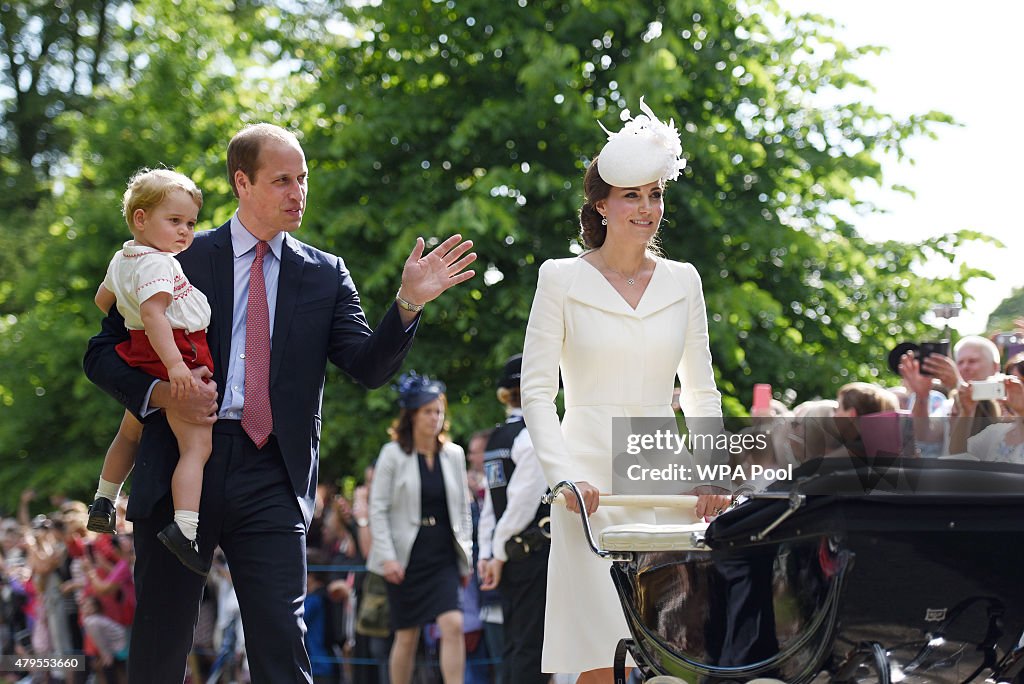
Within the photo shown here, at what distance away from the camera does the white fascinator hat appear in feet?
15.9

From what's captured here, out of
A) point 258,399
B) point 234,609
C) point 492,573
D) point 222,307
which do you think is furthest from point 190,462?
point 234,609

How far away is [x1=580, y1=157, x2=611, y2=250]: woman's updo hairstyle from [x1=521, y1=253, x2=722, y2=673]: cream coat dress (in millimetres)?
252

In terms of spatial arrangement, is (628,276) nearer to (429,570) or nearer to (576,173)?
(429,570)

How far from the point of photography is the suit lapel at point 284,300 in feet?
15.0

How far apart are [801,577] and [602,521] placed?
1174mm

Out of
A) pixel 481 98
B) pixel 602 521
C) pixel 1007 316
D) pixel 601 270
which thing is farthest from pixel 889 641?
pixel 481 98

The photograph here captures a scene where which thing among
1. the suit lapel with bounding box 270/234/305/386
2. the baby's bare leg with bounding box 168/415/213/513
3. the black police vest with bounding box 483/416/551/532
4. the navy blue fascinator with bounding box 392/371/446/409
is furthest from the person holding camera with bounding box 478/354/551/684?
the baby's bare leg with bounding box 168/415/213/513

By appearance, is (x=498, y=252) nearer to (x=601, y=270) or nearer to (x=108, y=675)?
(x=108, y=675)

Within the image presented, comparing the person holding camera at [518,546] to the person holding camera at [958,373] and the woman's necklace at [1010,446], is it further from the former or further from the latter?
the woman's necklace at [1010,446]

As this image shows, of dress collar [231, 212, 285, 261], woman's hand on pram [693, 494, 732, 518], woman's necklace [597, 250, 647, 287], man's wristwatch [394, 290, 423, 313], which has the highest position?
dress collar [231, 212, 285, 261]

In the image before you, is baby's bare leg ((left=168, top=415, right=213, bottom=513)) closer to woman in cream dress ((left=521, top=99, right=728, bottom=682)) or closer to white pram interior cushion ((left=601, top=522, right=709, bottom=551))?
woman in cream dress ((left=521, top=99, right=728, bottom=682))

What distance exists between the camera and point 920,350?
6395mm

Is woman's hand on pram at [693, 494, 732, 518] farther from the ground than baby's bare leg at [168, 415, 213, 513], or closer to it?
closer to it

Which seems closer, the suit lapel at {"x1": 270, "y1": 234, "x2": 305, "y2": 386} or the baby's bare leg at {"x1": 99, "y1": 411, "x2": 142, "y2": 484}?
the suit lapel at {"x1": 270, "y1": 234, "x2": 305, "y2": 386}
